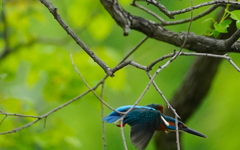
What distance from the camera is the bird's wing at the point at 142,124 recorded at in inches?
57.7

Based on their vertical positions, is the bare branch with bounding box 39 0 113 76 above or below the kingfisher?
above

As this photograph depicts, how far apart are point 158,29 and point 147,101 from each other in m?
3.25

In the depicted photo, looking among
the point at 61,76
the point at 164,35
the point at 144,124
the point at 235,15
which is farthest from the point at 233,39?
the point at 61,76

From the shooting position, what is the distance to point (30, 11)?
3236 mm

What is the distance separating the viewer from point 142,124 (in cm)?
149

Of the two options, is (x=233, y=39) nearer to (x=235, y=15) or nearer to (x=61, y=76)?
(x=235, y=15)

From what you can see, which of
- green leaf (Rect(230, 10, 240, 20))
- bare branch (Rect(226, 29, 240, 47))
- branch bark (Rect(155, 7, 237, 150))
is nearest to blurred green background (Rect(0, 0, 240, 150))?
branch bark (Rect(155, 7, 237, 150))

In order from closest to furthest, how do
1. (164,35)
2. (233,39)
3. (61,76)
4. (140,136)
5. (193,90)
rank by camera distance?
(140,136), (233,39), (164,35), (61,76), (193,90)

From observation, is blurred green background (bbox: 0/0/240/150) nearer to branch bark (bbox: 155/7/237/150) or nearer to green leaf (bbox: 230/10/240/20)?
branch bark (bbox: 155/7/237/150)

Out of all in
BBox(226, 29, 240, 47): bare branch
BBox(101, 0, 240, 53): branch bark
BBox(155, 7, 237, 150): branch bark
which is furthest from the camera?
BBox(155, 7, 237, 150): branch bark

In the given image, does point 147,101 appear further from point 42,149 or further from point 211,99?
point 42,149

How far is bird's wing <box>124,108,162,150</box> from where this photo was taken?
147 cm

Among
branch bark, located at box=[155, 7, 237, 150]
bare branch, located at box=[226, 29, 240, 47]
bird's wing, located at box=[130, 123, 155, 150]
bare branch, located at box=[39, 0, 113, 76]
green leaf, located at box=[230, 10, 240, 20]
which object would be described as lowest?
branch bark, located at box=[155, 7, 237, 150]

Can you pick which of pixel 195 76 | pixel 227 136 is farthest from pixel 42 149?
pixel 227 136
